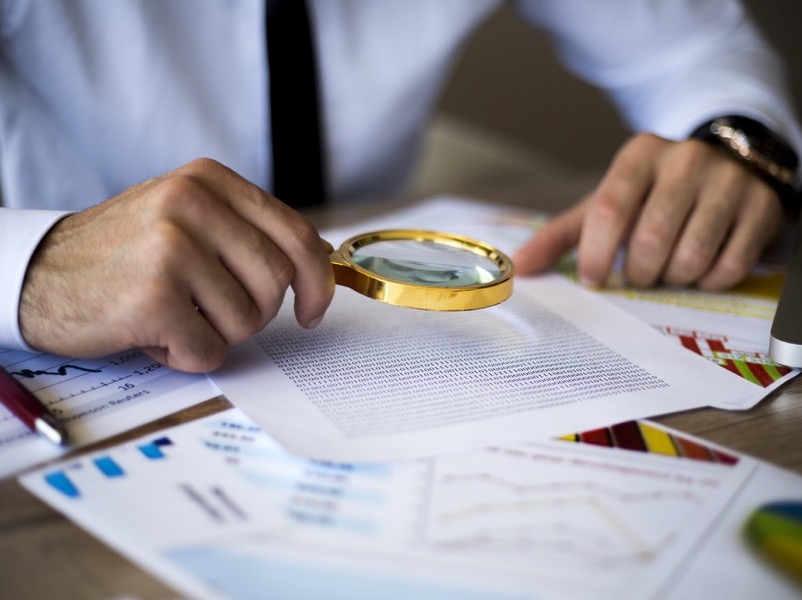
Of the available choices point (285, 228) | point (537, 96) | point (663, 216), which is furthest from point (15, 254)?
point (537, 96)

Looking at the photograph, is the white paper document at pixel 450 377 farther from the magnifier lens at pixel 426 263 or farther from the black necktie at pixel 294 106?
Answer: the black necktie at pixel 294 106

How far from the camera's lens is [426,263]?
2.25 feet

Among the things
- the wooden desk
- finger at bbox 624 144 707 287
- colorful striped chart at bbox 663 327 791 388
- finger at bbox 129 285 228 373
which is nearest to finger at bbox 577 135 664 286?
finger at bbox 624 144 707 287

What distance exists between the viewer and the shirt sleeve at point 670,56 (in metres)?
1.17

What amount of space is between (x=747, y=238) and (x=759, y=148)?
0.61ft

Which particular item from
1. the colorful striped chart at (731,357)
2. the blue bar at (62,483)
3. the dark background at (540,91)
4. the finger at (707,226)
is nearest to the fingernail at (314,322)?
the blue bar at (62,483)

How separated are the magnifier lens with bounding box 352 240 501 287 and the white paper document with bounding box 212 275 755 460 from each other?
61 millimetres

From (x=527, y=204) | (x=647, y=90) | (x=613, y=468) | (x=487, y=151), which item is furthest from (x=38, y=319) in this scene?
(x=487, y=151)

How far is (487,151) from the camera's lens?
175cm

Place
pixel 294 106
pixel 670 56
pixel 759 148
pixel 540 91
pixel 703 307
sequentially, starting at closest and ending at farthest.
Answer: pixel 703 307 < pixel 759 148 < pixel 294 106 < pixel 670 56 < pixel 540 91

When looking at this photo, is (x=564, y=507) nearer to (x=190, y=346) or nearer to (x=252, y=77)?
(x=190, y=346)

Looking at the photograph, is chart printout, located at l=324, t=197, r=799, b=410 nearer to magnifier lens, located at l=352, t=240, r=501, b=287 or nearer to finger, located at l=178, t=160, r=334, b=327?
magnifier lens, located at l=352, t=240, r=501, b=287

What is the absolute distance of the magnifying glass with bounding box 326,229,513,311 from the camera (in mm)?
609

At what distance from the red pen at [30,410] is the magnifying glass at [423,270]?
0.24m
